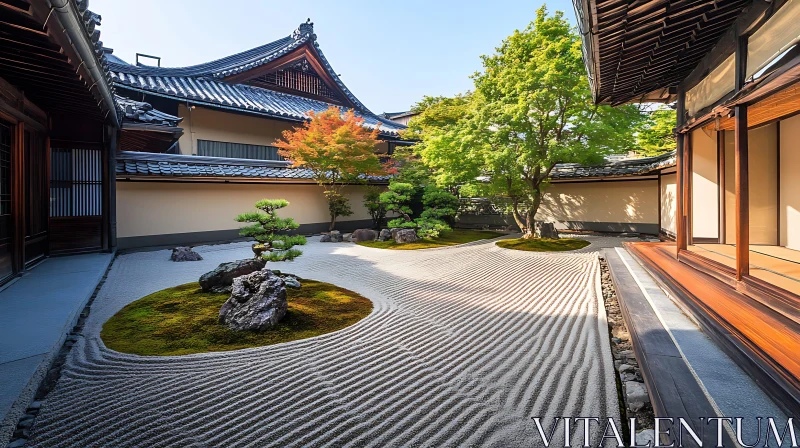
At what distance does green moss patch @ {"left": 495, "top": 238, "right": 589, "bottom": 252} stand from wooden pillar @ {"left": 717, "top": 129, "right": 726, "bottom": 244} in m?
5.00

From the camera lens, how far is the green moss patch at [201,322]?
3801 millimetres

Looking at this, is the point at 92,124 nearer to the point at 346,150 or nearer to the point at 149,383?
the point at 346,150

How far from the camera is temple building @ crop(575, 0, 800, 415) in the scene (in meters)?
2.78

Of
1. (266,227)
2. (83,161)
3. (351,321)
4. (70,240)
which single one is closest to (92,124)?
(83,161)

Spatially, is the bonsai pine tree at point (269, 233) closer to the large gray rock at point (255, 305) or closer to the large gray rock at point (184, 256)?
the large gray rock at point (255, 305)

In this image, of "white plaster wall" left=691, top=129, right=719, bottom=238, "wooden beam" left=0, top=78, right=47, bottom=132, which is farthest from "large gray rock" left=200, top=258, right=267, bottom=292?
"white plaster wall" left=691, top=129, right=719, bottom=238

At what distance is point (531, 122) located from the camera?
36.0 feet

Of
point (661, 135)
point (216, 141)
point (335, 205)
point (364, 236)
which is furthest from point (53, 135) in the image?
point (661, 135)

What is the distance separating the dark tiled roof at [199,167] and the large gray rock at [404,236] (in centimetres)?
416

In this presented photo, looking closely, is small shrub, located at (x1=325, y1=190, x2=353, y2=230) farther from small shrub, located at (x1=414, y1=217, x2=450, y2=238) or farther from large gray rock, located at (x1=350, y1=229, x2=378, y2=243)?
small shrub, located at (x1=414, y1=217, x2=450, y2=238)

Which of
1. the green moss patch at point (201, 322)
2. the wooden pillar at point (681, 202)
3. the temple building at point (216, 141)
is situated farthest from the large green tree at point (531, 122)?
the green moss patch at point (201, 322)

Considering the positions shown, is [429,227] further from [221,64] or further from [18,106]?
[221,64]

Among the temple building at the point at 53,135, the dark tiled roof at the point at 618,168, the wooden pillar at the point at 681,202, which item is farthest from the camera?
the dark tiled roof at the point at 618,168

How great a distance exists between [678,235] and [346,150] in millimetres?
9483
